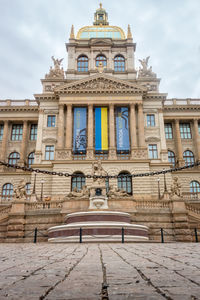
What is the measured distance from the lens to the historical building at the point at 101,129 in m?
40.3

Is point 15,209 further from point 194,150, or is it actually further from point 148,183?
point 194,150

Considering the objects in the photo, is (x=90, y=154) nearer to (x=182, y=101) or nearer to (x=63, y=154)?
(x=63, y=154)

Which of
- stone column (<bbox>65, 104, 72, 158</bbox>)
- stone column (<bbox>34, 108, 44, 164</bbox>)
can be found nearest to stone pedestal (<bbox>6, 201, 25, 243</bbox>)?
stone column (<bbox>65, 104, 72, 158</bbox>)

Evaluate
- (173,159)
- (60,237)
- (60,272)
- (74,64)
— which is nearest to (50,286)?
(60,272)

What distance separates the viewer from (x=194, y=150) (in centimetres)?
4909

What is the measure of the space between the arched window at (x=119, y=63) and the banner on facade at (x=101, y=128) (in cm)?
1178

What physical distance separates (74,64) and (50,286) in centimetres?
5229

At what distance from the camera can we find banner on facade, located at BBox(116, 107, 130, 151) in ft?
139

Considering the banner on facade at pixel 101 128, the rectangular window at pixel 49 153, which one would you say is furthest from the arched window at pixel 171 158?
the rectangular window at pixel 49 153

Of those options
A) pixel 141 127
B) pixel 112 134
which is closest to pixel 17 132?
pixel 112 134

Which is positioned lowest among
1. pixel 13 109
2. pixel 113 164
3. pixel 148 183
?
pixel 148 183

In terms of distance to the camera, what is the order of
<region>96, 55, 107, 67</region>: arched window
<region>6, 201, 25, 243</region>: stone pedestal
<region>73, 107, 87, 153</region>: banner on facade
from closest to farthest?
<region>6, 201, 25, 243</region>: stone pedestal
<region>73, 107, 87, 153</region>: banner on facade
<region>96, 55, 107, 67</region>: arched window

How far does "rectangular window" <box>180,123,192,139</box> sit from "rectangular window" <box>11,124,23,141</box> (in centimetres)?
2865

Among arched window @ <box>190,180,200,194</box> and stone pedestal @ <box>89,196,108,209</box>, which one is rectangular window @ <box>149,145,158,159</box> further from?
stone pedestal @ <box>89,196,108,209</box>
